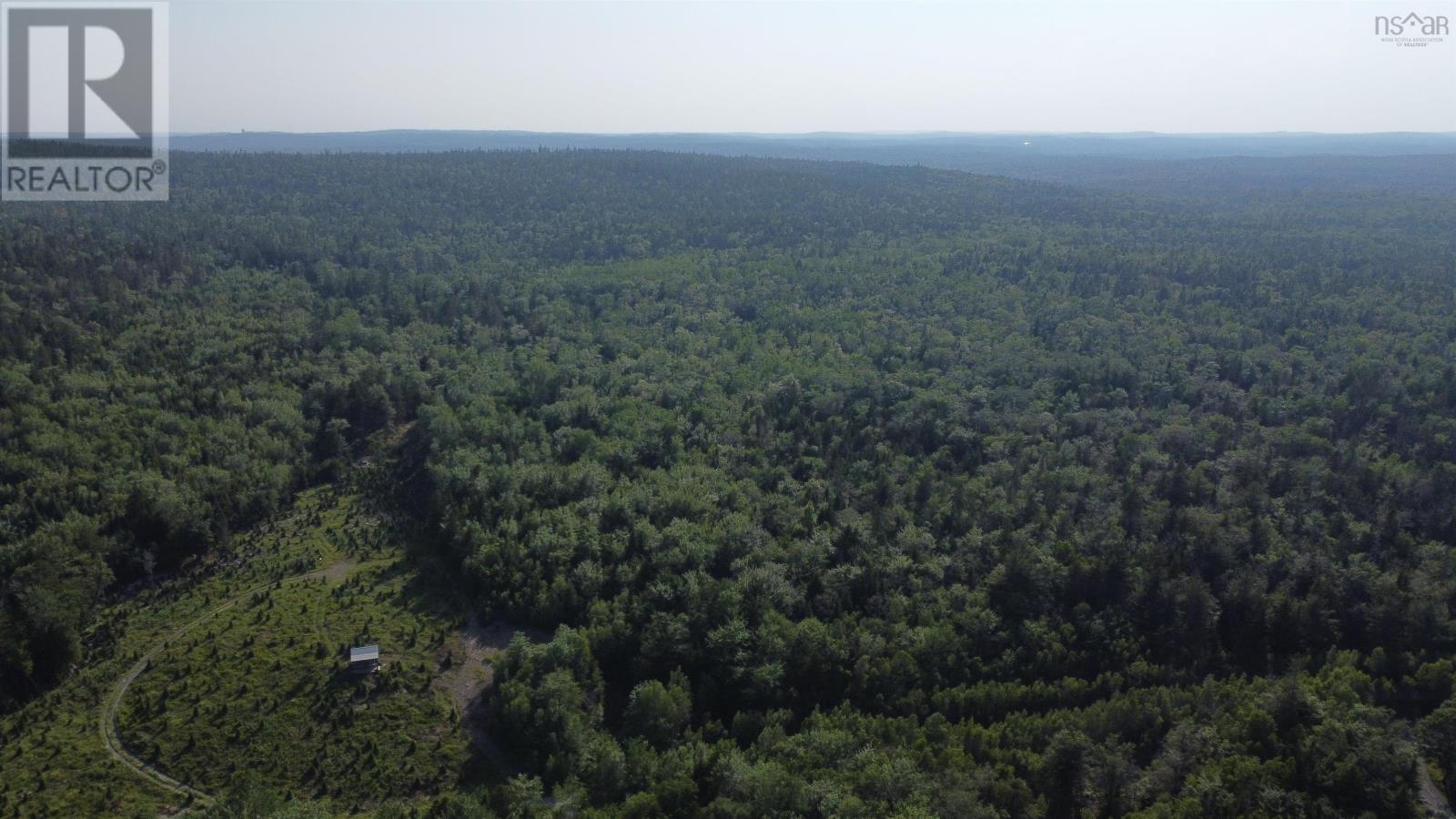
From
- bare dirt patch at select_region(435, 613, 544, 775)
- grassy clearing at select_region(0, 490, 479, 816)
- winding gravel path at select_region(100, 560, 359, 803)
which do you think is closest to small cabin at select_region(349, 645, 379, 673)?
grassy clearing at select_region(0, 490, 479, 816)

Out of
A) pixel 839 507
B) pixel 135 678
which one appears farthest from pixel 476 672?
pixel 839 507

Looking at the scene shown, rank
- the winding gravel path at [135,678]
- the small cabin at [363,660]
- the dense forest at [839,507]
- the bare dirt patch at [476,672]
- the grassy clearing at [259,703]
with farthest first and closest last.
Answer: the small cabin at [363,660]
the bare dirt patch at [476,672]
the grassy clearing at [259,703]
the winding gravel path at [135,678]
the dense forest at [839,507]

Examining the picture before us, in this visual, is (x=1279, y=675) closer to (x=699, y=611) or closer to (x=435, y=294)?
(x=699, y=611)

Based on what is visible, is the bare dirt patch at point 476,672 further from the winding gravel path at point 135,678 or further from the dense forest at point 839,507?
the winding gravel path at point 135,678

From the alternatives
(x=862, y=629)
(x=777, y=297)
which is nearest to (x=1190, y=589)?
(x=862, y=629)

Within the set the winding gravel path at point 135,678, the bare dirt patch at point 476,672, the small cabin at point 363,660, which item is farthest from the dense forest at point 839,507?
the small cabin at point 363,660

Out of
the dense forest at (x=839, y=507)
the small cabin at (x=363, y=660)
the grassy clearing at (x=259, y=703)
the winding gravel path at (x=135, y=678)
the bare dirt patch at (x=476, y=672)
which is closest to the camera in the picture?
the dense forest at (x=839, y=507)
